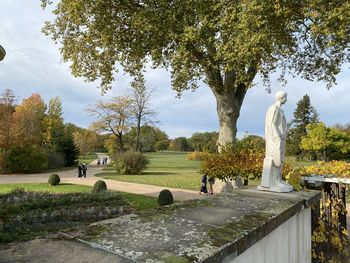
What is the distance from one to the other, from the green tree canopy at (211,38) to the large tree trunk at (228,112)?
1.9 inches

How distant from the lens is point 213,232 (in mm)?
2422

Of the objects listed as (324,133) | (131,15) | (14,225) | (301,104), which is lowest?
(14,225)

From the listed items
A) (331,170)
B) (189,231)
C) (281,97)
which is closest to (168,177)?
(331,170)

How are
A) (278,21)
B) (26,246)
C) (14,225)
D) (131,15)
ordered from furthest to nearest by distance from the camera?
1. (131,15)
2. (278,21)
3. (14,225)
4. (26,246)

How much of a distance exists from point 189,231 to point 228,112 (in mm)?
13887

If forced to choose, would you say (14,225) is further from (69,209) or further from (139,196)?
(139,196)

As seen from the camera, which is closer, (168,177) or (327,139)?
(168,177)

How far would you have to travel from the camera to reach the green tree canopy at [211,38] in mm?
11703

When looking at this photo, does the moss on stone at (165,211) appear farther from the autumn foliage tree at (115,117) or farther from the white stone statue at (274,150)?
the autumn foliage tree at (115,117)

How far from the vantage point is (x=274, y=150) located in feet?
17.5

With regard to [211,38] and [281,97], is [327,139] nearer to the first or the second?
[211,38]

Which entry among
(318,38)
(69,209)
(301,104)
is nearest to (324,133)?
(301,104)

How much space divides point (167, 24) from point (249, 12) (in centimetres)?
423

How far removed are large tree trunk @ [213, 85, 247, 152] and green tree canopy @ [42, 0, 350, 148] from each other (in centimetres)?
5
